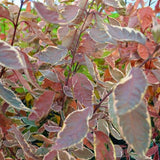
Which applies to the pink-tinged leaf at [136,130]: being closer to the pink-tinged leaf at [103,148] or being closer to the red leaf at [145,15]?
the pink-tinged leaf at [103,148]

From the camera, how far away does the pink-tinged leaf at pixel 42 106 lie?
77 cm

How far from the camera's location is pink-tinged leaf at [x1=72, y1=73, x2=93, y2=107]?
2.32 feet

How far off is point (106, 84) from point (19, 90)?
0.74 metres

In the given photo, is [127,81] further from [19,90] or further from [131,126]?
[19,90]

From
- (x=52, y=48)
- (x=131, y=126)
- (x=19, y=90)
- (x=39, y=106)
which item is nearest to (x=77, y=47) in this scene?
(x=52, y=48)

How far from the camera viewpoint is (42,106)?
30.5 inches

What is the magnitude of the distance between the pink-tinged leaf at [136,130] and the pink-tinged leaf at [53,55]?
0.34 m

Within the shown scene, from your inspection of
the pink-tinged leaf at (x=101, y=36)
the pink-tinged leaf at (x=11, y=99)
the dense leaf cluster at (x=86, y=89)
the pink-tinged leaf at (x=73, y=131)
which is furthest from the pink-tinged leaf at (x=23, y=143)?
the pink-tinged leaf at (x=101, y=36)

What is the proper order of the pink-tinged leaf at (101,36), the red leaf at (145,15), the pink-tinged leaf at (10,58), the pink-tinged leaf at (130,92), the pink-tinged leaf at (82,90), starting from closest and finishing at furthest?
the pink-tinged leaf at (130,92), the pink-tinged leaf at (10,58), the pink-tinged leaf at (101,36), the pink-tinged leaf at (82,90), the red leaf at (145,15)

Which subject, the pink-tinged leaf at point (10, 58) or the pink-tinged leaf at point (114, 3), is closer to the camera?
the pink-tinged leaf at point (10, 58)

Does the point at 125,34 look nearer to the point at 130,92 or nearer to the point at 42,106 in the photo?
the point at 130,92

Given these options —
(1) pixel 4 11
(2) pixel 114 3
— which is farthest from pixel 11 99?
(2) pixel 114 3

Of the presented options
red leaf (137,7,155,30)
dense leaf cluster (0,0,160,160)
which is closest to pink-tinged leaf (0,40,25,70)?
dense leaf cluster (0,0,160,160)

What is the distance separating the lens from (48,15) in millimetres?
540
